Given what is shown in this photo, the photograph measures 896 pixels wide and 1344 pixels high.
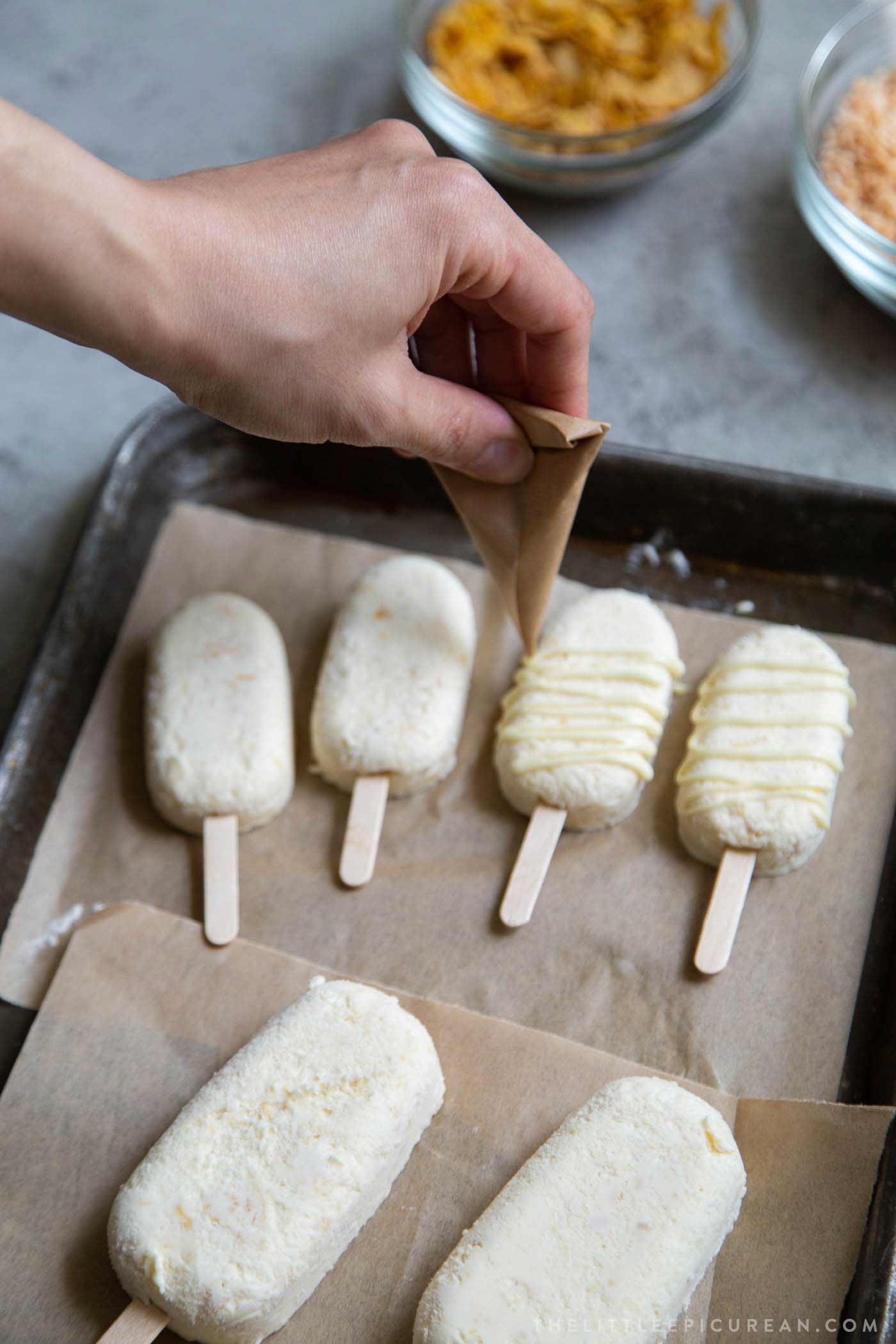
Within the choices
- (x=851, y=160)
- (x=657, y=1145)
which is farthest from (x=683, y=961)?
(x=851, y=160)

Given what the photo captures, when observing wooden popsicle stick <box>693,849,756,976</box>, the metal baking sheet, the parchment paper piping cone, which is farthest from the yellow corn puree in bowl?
wooden popsicle stick <box>693,849,756,976</box>

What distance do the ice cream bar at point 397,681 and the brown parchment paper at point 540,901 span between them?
63mm

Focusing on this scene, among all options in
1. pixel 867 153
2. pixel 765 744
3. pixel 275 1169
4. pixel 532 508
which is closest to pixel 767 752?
pixel 765 744

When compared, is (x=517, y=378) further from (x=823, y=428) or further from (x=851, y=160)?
(x=851, y=160)

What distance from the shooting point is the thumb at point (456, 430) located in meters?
1.33

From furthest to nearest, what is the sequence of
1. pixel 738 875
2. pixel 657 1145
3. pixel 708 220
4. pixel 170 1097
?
pixel 708 220, pixel 738 875, pixel 170 1097, pixel 657 1145

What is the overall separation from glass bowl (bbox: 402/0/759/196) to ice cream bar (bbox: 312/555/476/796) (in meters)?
0.82

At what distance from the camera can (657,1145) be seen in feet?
4.20

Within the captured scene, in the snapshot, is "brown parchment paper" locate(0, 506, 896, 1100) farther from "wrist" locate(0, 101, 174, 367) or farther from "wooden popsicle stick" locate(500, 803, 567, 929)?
"wrist" locate(0, 101, 174, 367)

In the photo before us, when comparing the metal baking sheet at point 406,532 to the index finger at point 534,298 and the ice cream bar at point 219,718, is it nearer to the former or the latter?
the ice cream bar at point 219,718

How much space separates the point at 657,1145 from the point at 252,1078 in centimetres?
47

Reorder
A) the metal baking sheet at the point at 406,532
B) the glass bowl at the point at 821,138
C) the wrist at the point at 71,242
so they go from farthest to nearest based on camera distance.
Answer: the glass bowl at the point at 821,138 → the metal baking sheet at the point at 406,532 → the wrist at the point at 71,242

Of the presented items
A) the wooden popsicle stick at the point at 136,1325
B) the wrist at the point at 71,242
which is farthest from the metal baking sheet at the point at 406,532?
the wrist at the point at 71,242

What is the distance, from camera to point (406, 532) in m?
1.90
